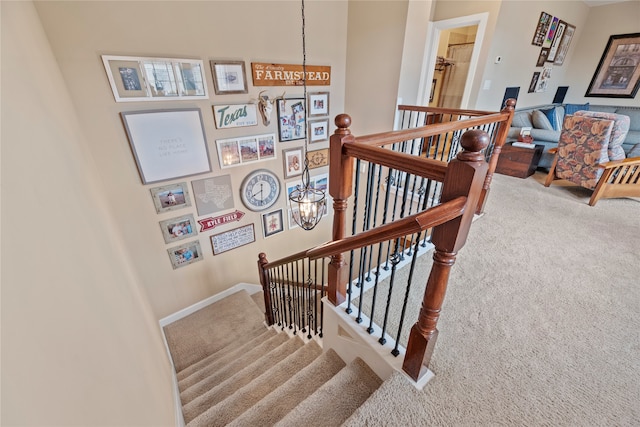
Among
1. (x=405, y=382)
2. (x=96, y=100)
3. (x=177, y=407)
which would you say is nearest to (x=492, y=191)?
(x=405, y=382)

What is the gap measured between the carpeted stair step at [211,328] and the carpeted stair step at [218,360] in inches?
4.3

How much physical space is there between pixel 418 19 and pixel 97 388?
14.1ft

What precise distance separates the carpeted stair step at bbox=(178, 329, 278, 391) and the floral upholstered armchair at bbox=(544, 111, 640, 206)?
3774mm

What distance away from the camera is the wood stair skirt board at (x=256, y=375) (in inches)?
50.5

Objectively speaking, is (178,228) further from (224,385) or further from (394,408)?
(394,408)

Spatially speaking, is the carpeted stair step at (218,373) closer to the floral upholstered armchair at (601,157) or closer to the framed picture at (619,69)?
the floral upholstered armchair at (601,157)

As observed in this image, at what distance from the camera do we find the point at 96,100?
2.07 metres

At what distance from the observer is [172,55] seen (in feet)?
7.38

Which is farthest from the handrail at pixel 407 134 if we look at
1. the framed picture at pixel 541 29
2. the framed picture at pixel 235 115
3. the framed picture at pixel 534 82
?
the framed picture at pixel 534 82

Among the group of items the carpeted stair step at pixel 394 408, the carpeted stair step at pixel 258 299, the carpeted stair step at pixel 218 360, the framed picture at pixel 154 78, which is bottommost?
the carpeted stair step at pixel 258 299

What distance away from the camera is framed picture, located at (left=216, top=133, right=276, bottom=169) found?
2783 millimetres

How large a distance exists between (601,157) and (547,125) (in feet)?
8.21

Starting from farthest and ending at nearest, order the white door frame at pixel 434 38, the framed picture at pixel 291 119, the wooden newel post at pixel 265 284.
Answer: the white door frame at pixel 434 38, the framed picture at pixel 291 119, the wooden newel post at pixel 265 284

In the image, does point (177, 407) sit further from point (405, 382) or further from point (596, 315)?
point (596, 315)
